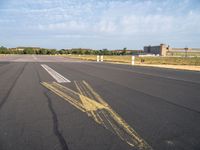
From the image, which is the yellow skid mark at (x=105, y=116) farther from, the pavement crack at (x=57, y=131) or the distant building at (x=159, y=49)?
the distant building at (x=159, y=49)

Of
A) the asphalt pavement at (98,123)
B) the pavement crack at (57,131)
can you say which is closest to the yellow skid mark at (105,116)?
the asphalt pavement at (98,123)

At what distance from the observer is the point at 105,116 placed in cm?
489

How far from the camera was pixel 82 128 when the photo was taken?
4145 millimetres

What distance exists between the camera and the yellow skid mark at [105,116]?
358cm

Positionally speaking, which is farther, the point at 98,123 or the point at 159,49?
the point at 159,49

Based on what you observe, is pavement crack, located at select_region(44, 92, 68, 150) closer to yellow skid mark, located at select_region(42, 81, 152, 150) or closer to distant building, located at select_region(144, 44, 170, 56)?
yellow skid mark, located at select_region(42, 81, 152, 150)

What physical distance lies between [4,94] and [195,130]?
615 centimetres

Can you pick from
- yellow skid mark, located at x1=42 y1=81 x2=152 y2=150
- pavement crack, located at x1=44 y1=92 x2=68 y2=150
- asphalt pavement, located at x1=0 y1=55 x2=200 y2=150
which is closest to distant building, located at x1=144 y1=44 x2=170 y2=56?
asphalt pavement, located at x1=0 y1=55 x2=200 y2=150

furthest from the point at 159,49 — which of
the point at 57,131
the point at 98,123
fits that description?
the point at 57,131

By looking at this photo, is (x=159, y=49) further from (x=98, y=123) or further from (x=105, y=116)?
(x=98, y=123)

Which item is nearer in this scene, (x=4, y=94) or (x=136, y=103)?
(x=136, y=103)

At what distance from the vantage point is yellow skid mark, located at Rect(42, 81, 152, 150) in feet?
11.8

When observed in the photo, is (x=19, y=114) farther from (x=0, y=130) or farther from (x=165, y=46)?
(x=165, y=46)

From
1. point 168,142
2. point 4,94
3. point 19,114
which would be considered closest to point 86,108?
point 19,114
